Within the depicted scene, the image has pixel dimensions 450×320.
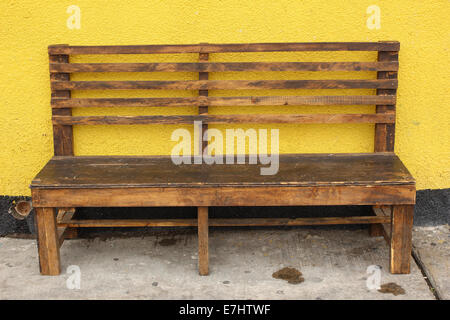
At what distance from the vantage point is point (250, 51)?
3.87m

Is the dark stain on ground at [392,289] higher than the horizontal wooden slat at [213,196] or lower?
lower

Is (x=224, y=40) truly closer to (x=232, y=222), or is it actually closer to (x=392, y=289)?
(x=232, y=222)

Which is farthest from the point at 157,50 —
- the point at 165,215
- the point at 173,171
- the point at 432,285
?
the point at 432,285

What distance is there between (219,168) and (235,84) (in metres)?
0.59

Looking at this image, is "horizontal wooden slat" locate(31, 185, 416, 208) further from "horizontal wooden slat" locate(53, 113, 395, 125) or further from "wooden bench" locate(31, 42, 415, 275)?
"horizontal wooden slat" locate(53, 113, 395, 125)

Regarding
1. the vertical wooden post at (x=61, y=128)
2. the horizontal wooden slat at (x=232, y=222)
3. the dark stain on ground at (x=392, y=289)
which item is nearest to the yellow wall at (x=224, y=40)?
the vertical wooden post at (x=61, y=128)

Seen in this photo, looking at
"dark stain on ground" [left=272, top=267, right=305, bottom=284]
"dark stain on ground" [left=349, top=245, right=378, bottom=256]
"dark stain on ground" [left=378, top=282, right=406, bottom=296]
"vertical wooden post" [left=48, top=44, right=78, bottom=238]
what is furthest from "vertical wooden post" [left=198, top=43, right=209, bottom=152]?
"dark stain on ground" [left=378, top=282, right=406, bottom=296]

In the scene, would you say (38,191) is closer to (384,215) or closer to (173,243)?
(173,243)

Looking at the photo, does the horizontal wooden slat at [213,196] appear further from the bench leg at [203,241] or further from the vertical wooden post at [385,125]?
Answer: the vertical wooden post at [385,125]

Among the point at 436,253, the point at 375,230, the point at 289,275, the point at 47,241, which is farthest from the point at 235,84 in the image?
the point at 436,253

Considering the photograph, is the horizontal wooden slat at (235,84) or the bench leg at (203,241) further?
the horizontal wooden slat at (235,84)

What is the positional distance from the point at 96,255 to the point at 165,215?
59 centimetres

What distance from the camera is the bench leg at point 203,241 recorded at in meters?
3.51

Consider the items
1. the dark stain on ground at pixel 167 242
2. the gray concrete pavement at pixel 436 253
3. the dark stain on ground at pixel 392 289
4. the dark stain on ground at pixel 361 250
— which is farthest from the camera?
the dark stain on ground at pixel 167 242
